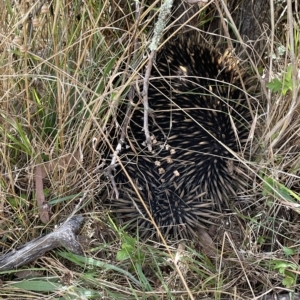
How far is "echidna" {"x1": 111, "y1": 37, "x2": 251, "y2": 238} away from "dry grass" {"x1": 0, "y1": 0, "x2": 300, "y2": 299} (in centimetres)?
6

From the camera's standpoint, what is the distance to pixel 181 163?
153cm

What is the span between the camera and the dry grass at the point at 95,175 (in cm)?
132

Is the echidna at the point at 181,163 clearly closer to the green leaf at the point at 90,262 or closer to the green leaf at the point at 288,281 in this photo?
the green leaf at the point at 90,262

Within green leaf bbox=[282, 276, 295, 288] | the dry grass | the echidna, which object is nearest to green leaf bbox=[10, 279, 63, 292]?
the dry grass

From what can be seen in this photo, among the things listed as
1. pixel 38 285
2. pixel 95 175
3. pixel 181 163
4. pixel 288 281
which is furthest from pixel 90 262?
pixel 288 281

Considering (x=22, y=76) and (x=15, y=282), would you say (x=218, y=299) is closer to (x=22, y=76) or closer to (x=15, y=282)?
(x=15, y=282)

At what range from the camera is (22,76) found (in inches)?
54.9

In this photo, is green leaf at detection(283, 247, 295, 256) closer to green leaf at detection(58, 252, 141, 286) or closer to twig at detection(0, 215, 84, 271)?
green leaf at detection(58, 252, 141, 286)

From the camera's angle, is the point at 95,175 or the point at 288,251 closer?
the point at 288,251

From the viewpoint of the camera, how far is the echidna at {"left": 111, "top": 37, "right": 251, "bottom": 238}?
58.9 inches

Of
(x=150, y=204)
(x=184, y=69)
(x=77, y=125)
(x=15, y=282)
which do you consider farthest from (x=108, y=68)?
(x=15, y=282)

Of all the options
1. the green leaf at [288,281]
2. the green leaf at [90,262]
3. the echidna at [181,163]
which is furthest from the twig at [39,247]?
the green leaf at [288,281]

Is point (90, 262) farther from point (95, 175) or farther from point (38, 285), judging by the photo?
point (95, 175)

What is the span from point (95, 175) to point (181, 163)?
0.26m
